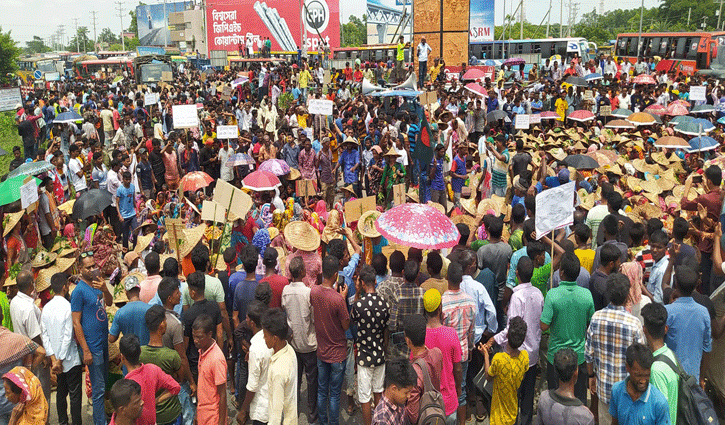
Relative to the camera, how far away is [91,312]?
17.8 feet

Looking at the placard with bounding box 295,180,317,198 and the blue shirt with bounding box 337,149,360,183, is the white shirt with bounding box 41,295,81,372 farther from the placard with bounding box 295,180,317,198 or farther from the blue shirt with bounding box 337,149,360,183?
the blue shirt with bounding box 337,149,360,183

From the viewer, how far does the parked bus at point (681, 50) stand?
29516 millimetres

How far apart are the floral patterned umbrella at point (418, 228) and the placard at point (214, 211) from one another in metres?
2.24

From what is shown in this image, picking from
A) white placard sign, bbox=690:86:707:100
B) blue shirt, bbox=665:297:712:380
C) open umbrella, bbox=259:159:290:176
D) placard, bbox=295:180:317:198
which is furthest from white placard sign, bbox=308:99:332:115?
white placard sign, bbox=690:86:707:100

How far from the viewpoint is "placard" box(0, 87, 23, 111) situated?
19172mm

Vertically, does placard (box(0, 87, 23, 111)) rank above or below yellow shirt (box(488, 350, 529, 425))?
above

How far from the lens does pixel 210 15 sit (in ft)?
220

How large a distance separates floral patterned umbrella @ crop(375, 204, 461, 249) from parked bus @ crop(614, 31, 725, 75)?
26.1 metres

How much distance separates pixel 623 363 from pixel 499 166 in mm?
5785

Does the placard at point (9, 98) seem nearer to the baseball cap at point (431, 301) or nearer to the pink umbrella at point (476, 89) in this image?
the pink umbrella at point (476, 89)

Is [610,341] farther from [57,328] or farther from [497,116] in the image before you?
[497,116]

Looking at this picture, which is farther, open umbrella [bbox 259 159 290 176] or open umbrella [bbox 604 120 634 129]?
open umbrella [bbox 604 120 634 129]

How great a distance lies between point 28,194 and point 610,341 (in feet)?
23.1

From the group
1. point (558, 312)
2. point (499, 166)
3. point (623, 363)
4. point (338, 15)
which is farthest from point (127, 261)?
point (338, 15)
